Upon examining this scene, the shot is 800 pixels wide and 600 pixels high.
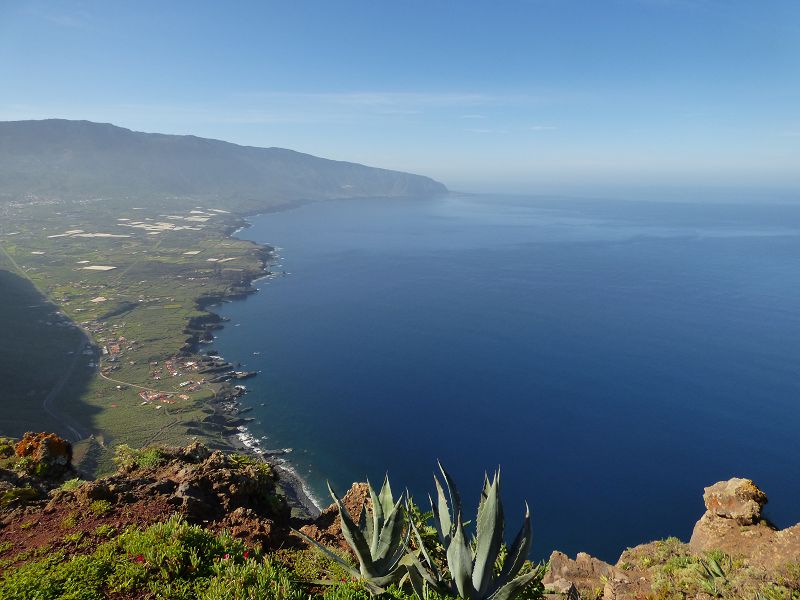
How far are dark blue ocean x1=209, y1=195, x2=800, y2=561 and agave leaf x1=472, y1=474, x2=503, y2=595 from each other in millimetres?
39313

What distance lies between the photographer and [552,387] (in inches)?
2731

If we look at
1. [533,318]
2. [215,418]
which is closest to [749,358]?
[533,318]

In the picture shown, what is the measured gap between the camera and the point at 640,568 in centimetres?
1290

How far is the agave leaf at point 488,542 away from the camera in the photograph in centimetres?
655

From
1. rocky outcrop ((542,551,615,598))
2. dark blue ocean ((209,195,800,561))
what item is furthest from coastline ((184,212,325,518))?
rocky outcrop ((542,551,615,598))

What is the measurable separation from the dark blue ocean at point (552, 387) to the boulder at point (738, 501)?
29421 millimetres

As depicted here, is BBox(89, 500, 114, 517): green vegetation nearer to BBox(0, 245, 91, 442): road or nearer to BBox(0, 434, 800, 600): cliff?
BBox(0, 434, 800, 600): cliff

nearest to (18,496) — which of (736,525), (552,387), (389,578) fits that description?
(389,578)

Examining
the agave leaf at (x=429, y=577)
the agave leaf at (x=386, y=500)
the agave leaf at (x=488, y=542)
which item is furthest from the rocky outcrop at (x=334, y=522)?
the agave leaf at (x=488, y=542)

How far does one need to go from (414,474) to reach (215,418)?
29.4 metres

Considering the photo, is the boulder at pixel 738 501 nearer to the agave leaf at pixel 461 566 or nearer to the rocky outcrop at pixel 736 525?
the rocky outcrop at pixel 736 525

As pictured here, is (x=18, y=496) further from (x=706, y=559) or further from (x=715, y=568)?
(x=706, y=559)

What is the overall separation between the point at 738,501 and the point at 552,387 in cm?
5755

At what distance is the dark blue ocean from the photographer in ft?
160
